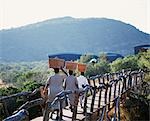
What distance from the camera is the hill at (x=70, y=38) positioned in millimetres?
90750

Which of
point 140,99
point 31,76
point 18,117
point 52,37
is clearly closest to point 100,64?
point 31,76

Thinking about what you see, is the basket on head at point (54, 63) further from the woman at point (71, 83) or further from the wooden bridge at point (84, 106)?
the woman at point (71, 83)

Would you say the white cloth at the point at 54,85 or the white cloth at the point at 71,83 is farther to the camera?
the white cloth at the point at 71,83

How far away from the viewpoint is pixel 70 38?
120188 millimetres

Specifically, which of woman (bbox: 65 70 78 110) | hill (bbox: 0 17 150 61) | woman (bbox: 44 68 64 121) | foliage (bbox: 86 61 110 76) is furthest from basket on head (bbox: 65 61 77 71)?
hill (bbox: 0 17 150 61)

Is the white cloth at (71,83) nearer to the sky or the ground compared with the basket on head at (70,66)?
nearer to the ground

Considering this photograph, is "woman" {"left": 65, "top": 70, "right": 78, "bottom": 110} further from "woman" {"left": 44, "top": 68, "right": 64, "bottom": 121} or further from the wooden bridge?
"woman" {"left": 44, "top": 68, "right": 64, "bottom": 121}

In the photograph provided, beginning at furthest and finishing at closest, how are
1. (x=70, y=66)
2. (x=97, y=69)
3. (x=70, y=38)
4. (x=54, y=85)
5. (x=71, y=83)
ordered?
(x=70, y=38)
(x=97, y=69)
(x=70, y=66)
(x=71, y=83)
(x=54, y=85)

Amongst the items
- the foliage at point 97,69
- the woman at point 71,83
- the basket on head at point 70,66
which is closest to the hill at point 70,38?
the foliage at point 97,69

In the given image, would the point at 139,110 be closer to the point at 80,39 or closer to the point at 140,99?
the point at 140,99

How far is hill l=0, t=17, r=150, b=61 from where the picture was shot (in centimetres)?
9075

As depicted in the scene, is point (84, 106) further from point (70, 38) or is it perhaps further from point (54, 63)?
point (70, 38)

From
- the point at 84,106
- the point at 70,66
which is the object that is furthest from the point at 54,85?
the point at 84,106

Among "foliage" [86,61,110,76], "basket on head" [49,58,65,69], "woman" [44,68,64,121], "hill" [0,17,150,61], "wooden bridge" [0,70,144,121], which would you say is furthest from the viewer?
"hill" [0,17,150,61]
